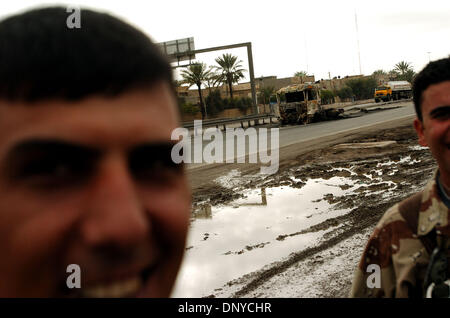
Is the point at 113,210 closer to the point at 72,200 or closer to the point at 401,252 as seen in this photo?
the point at 72,200

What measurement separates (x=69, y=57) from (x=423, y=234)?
5.07 ft

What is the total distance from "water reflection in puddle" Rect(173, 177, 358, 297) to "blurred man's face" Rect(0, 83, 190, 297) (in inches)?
127

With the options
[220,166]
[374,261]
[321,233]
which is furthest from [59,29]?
[220,166]

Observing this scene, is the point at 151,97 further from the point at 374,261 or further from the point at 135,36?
the point at 374,261

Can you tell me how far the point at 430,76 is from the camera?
2.02 metres

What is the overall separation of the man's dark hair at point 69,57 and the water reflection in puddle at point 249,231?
3.27 metres

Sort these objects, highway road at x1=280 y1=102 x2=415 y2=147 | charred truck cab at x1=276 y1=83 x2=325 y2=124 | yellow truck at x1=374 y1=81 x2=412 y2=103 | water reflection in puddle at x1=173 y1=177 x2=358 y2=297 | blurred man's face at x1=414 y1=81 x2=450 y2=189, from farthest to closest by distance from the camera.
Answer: yellow truck at x1=374 y1=81 x2=412 y2=103
charred truck cab at x1=276 y1=83 x2=325 y2=124
highway road at x1=280 y1=102 x2=415 y2=147
water reflection in puddle at x1=173 y1=177 x2=358 y2=297
blurred man's face at x1=414 y1=81 x2=450 y2=189

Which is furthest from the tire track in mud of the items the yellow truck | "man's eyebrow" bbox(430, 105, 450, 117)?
the yellow truck

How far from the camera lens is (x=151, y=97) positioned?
84 cm

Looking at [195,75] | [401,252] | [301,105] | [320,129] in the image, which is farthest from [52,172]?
[195,75]

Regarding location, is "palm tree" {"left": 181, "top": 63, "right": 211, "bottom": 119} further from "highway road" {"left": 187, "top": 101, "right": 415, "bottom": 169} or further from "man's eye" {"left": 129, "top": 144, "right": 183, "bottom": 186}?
"man's eye" {"left": 129, "top": 144, "right": 183, "bottom": 186}

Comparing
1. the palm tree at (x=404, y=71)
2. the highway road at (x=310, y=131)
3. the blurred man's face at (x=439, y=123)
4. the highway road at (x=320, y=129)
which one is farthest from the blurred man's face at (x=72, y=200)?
the palm tree at (x=404, y=71)

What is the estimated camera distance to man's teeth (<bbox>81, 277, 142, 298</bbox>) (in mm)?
713
